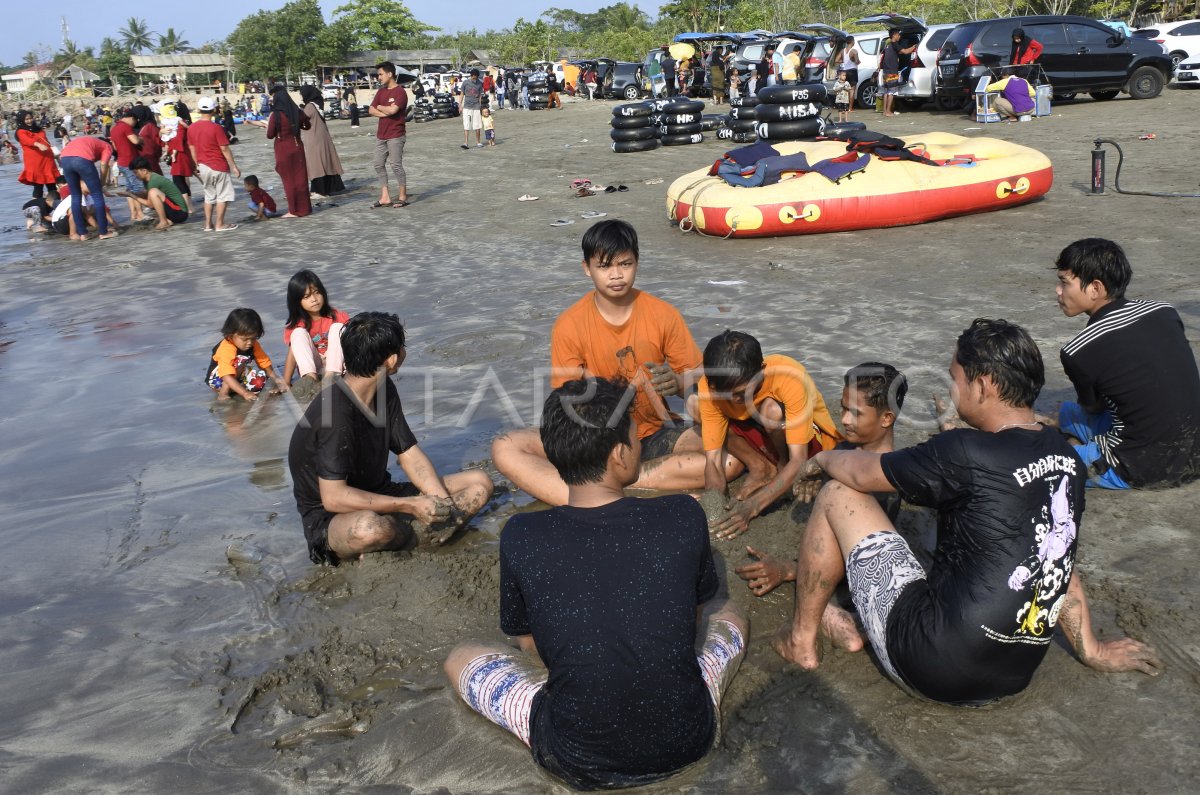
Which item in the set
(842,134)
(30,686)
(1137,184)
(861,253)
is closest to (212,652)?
(30,686)

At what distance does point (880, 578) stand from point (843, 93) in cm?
2102

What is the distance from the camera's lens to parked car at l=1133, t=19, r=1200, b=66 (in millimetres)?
19719

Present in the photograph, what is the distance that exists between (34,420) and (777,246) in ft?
22.2

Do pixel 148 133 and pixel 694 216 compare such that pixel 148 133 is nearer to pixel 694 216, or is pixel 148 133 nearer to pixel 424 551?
pixel 694 216

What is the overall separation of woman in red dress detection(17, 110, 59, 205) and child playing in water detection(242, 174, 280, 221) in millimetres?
3187

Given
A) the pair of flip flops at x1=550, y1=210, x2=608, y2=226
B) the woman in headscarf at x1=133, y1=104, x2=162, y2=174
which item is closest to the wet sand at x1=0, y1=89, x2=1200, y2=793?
the pair of flip flops at x1=550, y1=210, x2=608, y2=226

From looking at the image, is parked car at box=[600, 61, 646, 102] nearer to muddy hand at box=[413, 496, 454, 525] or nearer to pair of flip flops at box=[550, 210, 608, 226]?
pair of flip flops at box=[550, 210, 608, 226]

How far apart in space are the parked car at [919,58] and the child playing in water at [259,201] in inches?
511

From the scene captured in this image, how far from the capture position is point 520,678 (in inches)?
114

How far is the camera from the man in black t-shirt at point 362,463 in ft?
12.9

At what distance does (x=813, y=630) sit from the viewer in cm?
319

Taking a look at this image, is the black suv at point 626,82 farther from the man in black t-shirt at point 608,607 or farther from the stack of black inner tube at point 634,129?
the man in black t-shirt at point 608,607

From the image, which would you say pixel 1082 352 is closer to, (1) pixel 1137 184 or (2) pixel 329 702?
(2) pixel 329 702

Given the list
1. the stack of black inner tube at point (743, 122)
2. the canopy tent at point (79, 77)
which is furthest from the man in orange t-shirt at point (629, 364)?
the canopy tent at point (79, 77)
